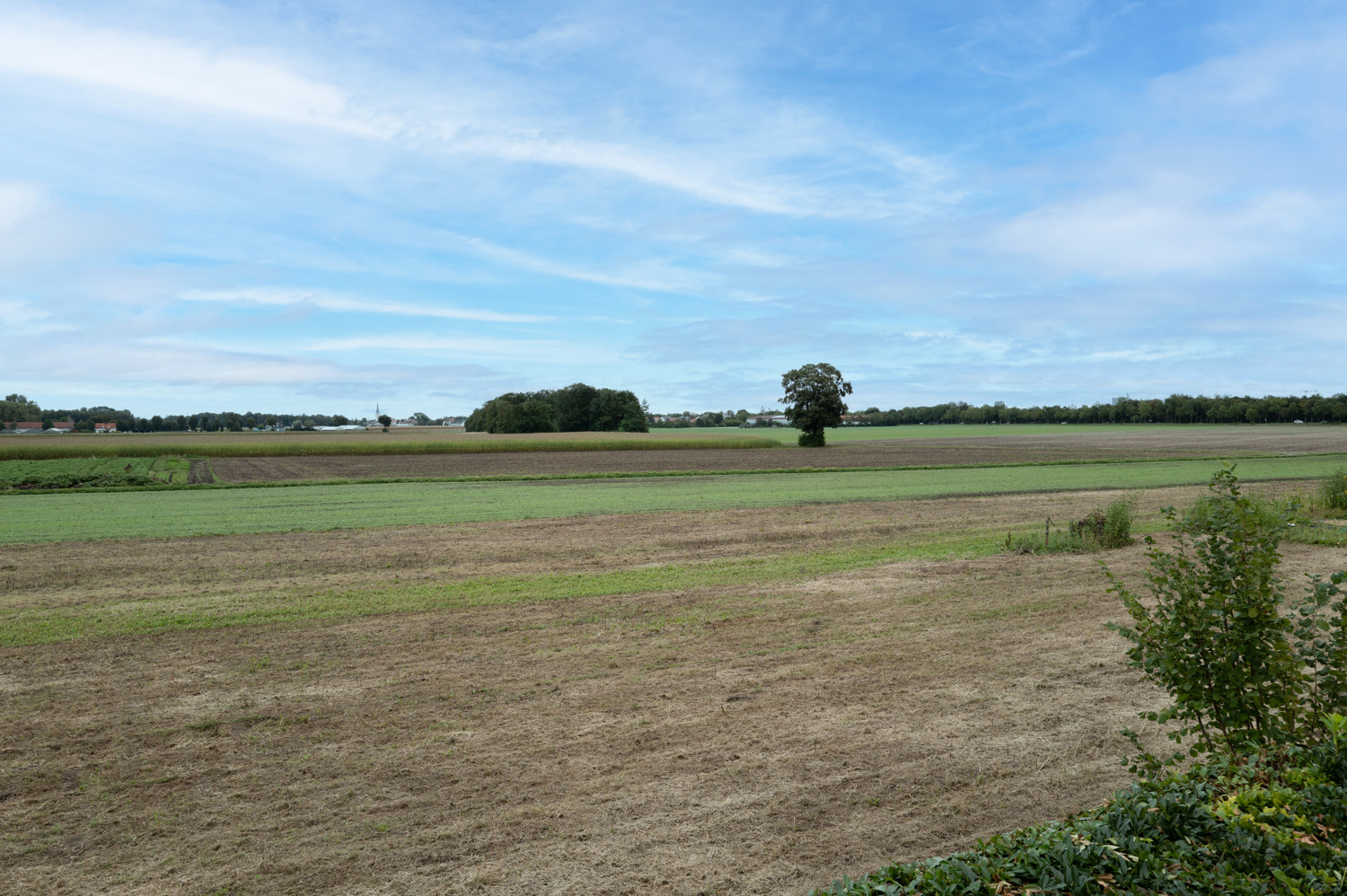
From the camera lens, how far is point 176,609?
11969 millimetres

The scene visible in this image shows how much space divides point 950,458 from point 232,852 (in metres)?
57.0

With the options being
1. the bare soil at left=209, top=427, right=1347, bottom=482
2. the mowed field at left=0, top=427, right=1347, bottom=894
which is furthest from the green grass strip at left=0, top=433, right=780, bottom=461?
the mowed field at left=0, top=427, right=1347, bottom=894

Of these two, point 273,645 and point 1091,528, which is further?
point 1091,528

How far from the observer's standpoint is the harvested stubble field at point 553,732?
4965 mm

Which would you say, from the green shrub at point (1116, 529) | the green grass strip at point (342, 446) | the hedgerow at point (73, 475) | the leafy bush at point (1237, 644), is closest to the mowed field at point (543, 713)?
the green shrub at point (1116, 529)

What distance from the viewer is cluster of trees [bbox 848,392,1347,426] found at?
403 ft

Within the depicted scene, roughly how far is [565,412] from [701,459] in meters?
68.9

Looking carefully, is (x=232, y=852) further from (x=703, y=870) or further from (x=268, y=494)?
(x=268, y=494)

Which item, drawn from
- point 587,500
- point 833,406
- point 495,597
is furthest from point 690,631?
point 833,406

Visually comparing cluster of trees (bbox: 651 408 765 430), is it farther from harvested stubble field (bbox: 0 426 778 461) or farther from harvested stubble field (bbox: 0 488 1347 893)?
harvested stubble field (bbox: 0 488 1347 893)

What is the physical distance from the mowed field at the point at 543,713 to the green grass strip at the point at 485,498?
5.48 metres

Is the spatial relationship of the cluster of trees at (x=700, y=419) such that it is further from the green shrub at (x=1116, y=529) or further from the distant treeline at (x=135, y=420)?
the green shrub at (x=1116, y=529)

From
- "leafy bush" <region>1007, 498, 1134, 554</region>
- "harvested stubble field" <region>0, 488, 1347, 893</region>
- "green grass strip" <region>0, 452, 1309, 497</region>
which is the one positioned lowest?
"harvested stubble field" <region>0, 488, 1347, 893</region>

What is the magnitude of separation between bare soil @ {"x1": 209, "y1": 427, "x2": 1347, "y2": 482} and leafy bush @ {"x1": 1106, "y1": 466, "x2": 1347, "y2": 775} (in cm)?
4008
